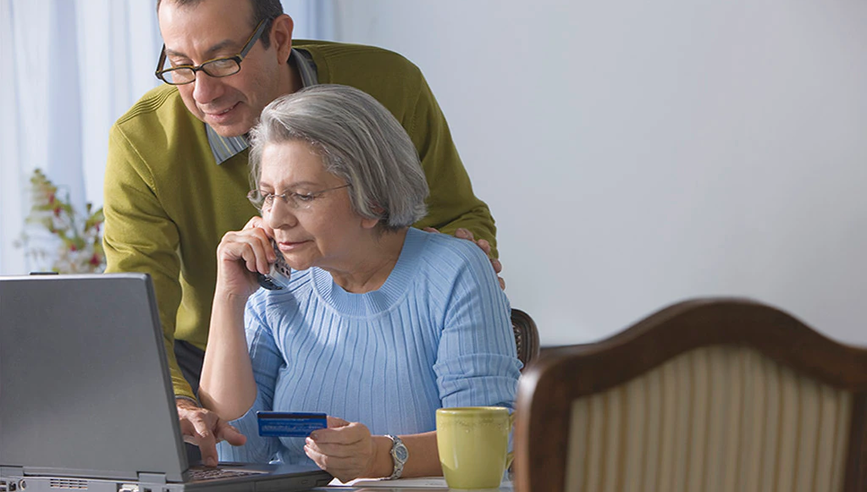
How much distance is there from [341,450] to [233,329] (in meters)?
0.43

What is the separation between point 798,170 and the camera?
2951 millimetres

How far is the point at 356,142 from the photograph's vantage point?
150 centimetres

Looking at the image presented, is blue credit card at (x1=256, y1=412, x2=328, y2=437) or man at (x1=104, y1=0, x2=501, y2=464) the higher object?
man at (x1=104, y1=0, x2=501, y2=464)

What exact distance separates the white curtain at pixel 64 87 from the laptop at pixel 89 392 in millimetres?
1483

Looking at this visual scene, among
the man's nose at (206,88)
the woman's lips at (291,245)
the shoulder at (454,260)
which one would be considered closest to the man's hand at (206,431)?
the woman's lips at (291,245)

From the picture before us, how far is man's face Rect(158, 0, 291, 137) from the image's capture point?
172cm

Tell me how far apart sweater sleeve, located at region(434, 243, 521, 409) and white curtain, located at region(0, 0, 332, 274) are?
1.48 metres

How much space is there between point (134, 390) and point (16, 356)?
174 mm

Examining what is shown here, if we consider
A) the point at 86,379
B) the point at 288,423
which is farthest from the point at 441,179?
the point at 86,379

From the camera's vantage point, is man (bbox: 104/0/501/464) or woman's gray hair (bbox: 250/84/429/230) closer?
woman's gray hair (bbox: 250/84/429/230)

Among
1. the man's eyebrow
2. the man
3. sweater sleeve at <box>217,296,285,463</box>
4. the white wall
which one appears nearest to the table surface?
sweater sleeve at <box>217,296,285,463</box>

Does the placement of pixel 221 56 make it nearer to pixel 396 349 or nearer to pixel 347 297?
pixel 347 297

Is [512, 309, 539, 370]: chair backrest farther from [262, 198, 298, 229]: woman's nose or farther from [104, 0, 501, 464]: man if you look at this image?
[262, 198, 298, 229]: woman's nose

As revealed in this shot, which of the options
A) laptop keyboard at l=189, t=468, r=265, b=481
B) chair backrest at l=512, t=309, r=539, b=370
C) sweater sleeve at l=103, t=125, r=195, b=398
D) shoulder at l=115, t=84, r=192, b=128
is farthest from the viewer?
shoulder at l=115, t=84, r=192, b=128
